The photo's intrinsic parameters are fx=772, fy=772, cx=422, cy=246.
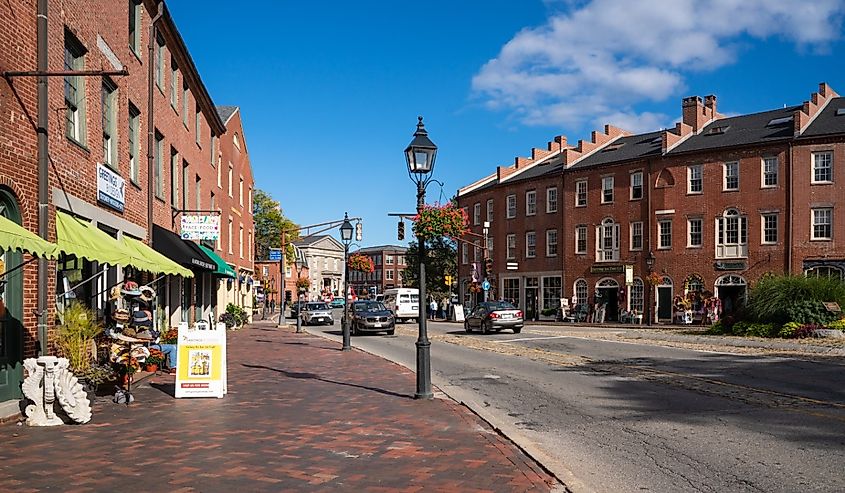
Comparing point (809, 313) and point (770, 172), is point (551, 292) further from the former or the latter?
point (809, 313)

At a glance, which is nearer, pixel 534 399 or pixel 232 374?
pixel 534 399

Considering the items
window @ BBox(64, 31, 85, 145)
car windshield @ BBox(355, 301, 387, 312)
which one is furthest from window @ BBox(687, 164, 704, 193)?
window @ BBox(64, 31, 85, 145)

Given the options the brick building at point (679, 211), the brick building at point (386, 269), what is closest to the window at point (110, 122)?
the brick building at point (679, 211)

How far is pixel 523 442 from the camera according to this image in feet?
27.9

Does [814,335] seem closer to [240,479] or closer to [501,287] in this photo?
[240,479]

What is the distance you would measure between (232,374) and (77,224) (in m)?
5.18

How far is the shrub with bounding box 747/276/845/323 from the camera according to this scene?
25.3m

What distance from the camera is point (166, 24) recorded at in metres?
21.9

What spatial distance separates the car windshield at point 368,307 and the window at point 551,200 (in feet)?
70.0

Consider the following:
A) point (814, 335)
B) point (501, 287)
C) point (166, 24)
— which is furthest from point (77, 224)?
point (501, 287)

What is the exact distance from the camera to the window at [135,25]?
1816 centimetres

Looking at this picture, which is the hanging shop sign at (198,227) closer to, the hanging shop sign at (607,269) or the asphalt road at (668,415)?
the asphalt road at (668,415)

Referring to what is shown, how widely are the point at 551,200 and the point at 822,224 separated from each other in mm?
17977

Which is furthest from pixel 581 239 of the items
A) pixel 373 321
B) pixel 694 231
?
pixel 373 321
